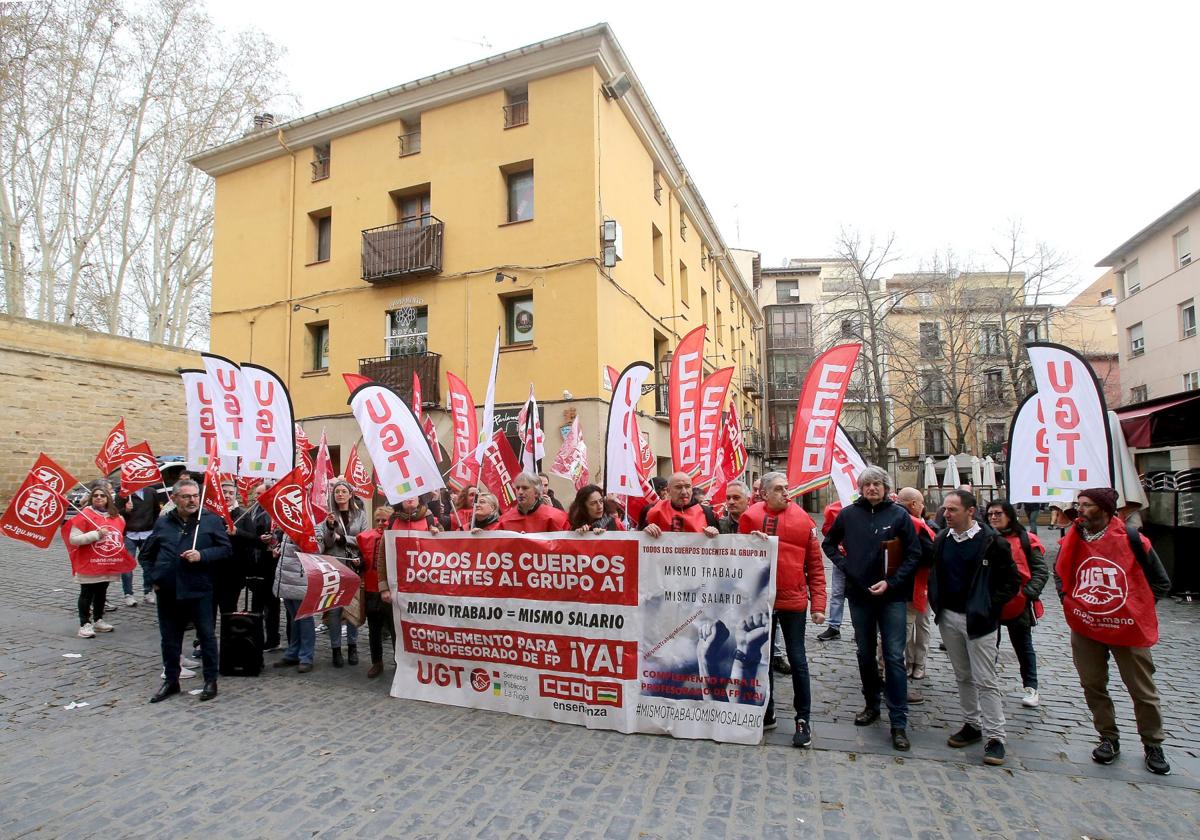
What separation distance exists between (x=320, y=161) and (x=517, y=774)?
2090 centimetres

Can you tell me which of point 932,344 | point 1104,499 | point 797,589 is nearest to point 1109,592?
point 1104,499

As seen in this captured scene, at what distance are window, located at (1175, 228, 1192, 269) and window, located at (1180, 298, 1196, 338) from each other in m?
1.72

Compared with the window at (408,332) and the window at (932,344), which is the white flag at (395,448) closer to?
the window at (408,332)

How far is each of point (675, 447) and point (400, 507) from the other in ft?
10.2

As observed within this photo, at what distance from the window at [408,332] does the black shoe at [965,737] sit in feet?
52.6

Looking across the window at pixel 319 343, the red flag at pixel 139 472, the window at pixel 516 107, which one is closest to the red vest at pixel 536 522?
Result: the red flag at pixel 139 472

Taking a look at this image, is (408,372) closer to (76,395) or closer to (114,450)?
(114,450)

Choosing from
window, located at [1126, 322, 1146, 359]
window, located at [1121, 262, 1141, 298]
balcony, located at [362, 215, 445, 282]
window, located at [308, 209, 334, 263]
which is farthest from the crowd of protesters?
window, located at [1121, 262, 1141, 298]

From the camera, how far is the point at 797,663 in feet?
16.1

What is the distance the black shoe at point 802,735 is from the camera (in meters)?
4.70

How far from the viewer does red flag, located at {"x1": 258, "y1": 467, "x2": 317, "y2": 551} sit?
6.46 meters

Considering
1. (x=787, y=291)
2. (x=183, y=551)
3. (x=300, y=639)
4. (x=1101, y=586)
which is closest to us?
(x=1101, y=586)

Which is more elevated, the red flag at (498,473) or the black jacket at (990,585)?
the red flag at (498,473)

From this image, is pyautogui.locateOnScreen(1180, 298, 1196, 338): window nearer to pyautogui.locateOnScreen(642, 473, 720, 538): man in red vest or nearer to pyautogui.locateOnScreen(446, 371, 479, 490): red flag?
pyautogui.locateOnScreen(446, 371, 479, 490): red flag
